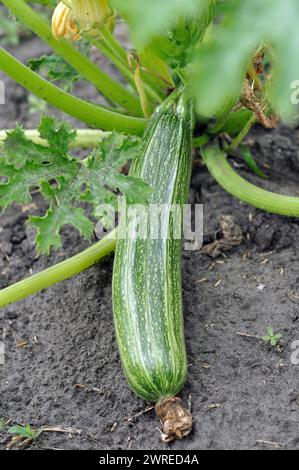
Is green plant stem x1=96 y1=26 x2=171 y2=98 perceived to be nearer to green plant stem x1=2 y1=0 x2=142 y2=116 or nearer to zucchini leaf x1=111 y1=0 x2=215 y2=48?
green plant stem x1=2 y1=0 x2=142 y2=116

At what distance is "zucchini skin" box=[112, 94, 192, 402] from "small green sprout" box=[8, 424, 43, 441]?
0.33 meters

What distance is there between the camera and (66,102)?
2.84m

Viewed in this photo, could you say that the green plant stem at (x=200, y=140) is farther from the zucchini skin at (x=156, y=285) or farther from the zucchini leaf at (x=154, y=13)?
the zucchini leaf at (x=154, y=13)

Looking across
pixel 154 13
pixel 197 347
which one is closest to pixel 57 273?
pixel 197 347

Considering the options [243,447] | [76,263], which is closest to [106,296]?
[76,263]

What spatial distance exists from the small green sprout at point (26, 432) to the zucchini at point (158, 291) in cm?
33

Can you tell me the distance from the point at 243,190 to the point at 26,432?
120 centimetres

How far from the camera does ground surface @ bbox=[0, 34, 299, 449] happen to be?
2.41m

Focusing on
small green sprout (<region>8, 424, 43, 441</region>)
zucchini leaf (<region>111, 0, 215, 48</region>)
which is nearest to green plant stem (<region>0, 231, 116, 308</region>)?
small green sprout (<region>8, 424, 43, 441</region>)

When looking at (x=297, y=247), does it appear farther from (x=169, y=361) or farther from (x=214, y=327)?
(x=169, y=361)

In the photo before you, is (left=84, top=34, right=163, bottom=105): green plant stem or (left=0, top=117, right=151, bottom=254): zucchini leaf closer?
(left=0, top=117, right=151, bottom=254): zucchini leaf

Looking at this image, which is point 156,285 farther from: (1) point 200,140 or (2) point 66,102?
(1) point 200,140

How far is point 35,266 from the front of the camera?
323 centimetres

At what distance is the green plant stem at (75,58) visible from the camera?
286 cm
